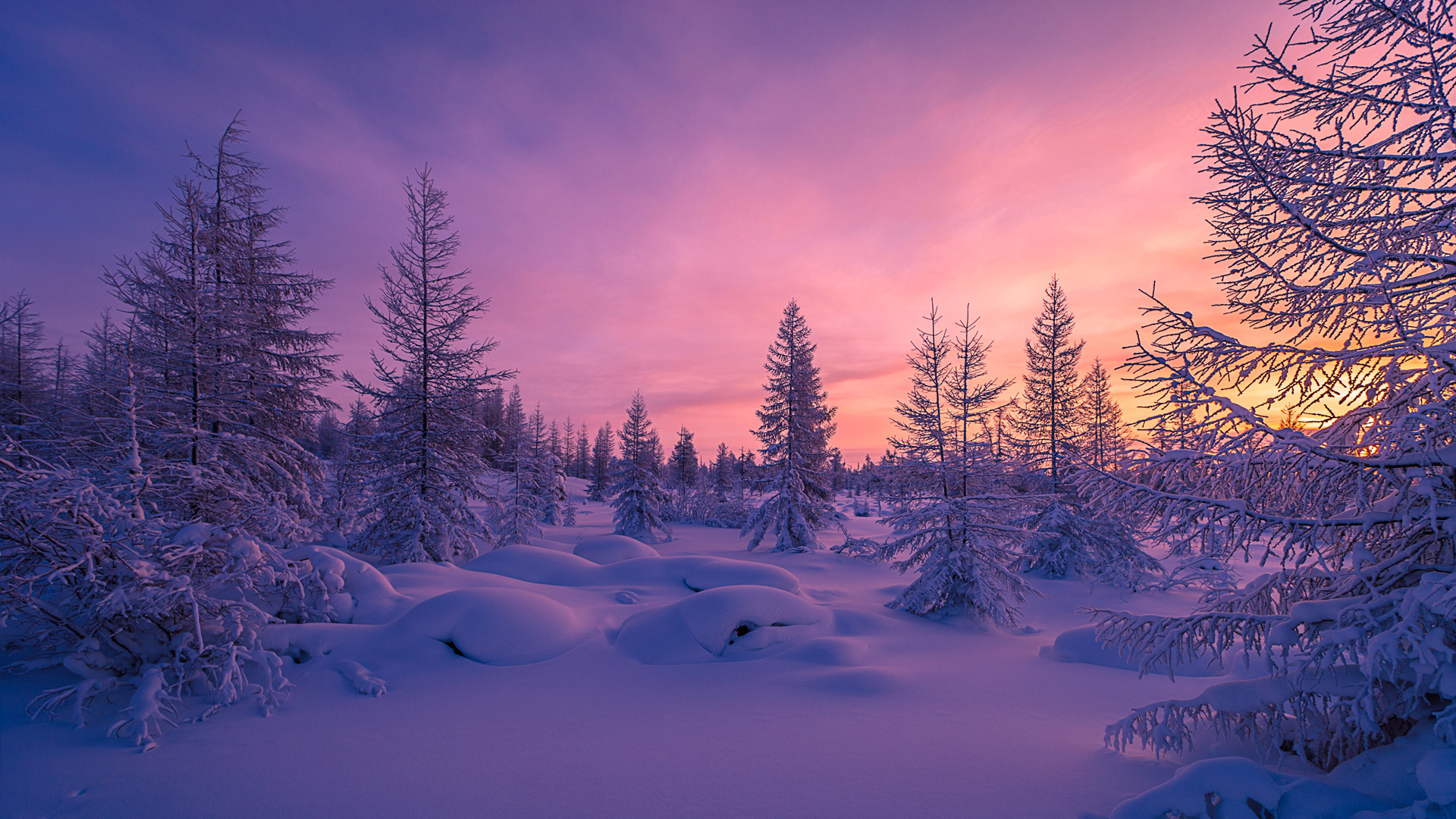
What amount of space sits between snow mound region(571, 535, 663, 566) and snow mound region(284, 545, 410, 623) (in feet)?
24.5

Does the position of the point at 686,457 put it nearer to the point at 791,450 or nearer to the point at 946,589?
the point at 791,450

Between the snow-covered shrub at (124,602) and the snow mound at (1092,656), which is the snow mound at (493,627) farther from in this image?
the snow mound at (1092,656)

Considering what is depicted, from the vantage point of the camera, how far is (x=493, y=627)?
24.3 ft

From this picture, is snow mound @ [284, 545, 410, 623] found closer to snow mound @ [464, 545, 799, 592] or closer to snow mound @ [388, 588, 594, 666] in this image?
snow mound @ [388, 588, 594, 666]

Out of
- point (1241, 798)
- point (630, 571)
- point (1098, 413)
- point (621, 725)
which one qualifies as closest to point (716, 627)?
point (621, 725)

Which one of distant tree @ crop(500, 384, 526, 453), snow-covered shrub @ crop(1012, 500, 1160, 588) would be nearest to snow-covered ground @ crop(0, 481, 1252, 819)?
snow-covered shrub @ crop(1012, 500, 1160, 588)

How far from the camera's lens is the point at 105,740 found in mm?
4832

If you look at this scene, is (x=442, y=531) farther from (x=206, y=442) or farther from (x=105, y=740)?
(x=105, y=740)

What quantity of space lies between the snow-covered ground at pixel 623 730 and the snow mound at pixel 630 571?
257 centimetres

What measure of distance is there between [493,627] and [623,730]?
3.02m

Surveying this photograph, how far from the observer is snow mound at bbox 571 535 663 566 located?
52.5 feet

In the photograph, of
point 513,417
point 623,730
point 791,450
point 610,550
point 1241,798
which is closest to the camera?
point 1241,798

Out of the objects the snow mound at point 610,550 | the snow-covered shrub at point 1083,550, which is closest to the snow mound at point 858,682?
the snow mound at point 610,550

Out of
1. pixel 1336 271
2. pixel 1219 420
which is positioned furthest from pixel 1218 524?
pixel 1336 271
